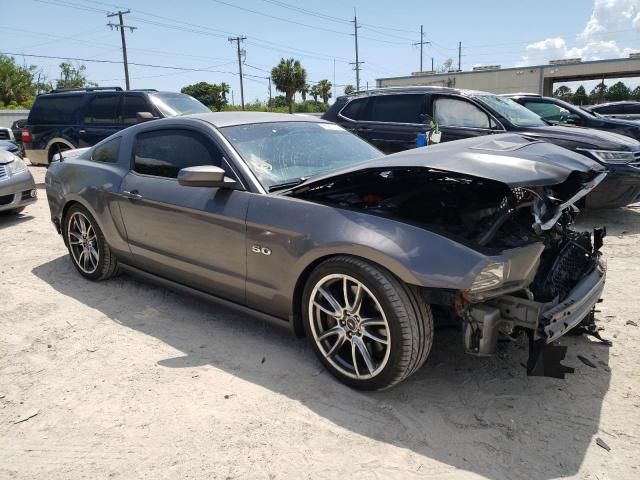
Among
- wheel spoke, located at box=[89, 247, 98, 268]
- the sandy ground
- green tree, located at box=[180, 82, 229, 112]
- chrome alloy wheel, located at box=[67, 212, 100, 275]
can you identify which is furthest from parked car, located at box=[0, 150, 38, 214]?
green tree, located at box=[180, 82, 229, 112]

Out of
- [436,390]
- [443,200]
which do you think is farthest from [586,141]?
[436,390]

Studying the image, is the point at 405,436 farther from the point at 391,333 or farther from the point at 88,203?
the point at 88,203

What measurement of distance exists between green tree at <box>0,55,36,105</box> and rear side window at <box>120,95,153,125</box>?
39870 mm

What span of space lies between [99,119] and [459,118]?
6.55 meters

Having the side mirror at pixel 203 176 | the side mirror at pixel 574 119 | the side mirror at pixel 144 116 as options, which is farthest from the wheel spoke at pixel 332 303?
the side mirror at pixel 574 119

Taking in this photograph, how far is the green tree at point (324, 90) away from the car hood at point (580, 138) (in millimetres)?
76212

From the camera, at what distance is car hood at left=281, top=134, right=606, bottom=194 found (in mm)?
2561

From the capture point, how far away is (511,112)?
23.1 feet

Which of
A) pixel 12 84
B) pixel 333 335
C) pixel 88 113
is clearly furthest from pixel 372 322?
pixel 12 84

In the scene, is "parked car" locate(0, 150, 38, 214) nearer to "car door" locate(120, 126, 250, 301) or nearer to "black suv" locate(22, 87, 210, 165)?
"black suv" locate(22, 87, 210, 165)

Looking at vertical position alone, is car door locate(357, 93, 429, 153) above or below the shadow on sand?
above

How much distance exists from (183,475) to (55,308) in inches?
98.2

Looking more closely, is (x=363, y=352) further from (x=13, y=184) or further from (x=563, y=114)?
(x=563, y=114)

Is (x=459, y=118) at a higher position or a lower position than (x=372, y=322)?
higher
